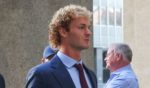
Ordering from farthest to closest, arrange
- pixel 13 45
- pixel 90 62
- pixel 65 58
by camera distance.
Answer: pixel 90 62
pixel 13 45
pixel 65 58

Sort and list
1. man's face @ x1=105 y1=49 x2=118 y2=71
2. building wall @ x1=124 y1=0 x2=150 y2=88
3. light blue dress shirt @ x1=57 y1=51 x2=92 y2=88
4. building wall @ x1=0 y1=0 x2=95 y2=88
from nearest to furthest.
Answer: light blue dress shirt @ x1=57 y1=51 x2=92 y2=88
man's face @ x1=105 y1=49 x2=118 y2=71
building wall @ x1=124 y1=0 x2=150 y2=88
building wall @ x1=0 y1=0 x2=95 y2=88

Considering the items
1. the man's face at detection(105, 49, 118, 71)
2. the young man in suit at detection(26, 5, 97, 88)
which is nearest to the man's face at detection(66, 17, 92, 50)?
the young man in suit at detection(26, 5, 97, 88)

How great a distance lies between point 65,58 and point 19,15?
246 inches

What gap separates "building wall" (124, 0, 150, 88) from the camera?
276 inches

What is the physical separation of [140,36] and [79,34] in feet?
13.8

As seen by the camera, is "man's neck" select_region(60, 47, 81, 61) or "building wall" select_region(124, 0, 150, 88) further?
"building wall" select_region(124, 0, 150, 88)

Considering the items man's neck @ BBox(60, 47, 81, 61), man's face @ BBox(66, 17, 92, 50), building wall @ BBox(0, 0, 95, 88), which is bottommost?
building wall @ BBox(0, 0, 95, 88)

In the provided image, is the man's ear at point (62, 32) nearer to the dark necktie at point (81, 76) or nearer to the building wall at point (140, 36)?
the dark necktie at point (81, 76)

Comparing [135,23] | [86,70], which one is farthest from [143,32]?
[86,70]

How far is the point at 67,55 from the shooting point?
301 cm

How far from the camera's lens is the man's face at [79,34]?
117 inches

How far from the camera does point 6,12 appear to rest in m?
9.21

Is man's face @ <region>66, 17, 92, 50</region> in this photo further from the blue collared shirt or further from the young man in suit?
the blue collared shirt

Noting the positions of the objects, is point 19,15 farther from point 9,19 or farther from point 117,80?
point 117,80
